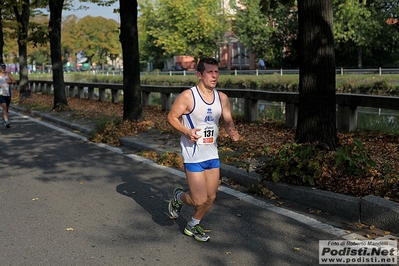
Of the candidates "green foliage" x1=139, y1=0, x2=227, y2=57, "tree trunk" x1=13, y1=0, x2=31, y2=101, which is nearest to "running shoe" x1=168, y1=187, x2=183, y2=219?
"tree trunk" x1=13, y1=0, x2=31, y2=101

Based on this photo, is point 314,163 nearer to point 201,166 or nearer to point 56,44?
point 201,166

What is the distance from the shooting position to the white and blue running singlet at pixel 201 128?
491 cm

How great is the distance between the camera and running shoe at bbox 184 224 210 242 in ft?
16.5

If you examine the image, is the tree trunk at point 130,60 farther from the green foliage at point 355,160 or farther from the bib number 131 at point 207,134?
the bib number 131 at point 207,134

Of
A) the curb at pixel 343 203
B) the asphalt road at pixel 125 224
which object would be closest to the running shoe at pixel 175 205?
the asphalt road at pixel 125 224

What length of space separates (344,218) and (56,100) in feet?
50.7

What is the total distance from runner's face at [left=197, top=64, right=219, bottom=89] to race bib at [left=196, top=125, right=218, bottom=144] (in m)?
0.38

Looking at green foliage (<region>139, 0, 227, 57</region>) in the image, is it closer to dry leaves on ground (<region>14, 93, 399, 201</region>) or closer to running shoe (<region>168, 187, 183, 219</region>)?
dry leaves on ground (<region>14, 93, 399, 201</region>)

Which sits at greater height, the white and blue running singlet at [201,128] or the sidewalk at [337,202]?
the white and blue running singlet at [201,128]

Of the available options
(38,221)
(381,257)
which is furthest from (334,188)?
(38,221)

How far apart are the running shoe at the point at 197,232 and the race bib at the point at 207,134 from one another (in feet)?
2.87

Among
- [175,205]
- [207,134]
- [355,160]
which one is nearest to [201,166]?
[207,134]

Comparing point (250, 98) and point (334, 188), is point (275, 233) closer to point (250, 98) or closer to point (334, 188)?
point (334, 188)

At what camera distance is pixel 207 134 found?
4.95 m
